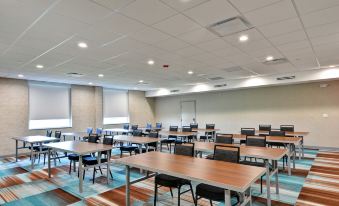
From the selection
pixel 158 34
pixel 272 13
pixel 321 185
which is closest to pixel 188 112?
pixel 321 185

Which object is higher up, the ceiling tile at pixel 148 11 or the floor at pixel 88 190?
the ceiling tile at pixel 148 11

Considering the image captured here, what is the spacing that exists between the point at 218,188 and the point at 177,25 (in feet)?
7.96

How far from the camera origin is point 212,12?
2766 millimetres

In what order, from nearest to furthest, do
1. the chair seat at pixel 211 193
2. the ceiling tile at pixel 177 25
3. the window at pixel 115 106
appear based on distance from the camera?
1. the chair seat at pixel 211 193
2. the ceiling tile at pixel 177 25
3. the window at pixel 115 106

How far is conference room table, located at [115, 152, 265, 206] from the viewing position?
75.7 inches

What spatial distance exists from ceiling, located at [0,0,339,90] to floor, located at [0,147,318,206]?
2.84 meters

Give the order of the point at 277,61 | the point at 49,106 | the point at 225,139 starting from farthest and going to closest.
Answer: the point at 49,106 → the point at 277,61 → the point at 225,139

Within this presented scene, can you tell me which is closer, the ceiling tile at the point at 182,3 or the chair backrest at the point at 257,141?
the ceiling tile at the point at 182,3

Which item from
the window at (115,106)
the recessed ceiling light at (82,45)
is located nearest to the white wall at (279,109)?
the window at (115,106)

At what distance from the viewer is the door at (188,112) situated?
11.3 metres

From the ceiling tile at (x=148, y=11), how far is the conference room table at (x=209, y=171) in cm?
206

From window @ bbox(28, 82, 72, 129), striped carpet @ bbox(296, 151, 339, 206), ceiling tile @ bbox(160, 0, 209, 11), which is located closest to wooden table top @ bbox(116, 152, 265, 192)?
striped carpet @ bbox(296, 151, 339, 206)

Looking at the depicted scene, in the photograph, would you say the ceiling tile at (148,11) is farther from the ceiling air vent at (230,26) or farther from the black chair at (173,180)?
the black chair at (173,180)

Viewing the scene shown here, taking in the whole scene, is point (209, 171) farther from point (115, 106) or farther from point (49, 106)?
point (115, 106)
